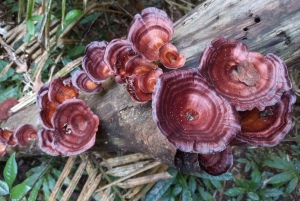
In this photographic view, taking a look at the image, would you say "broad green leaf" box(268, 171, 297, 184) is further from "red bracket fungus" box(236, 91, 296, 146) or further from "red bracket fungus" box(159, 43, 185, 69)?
"red bracket fungus" box(159, 43, 185, 69)

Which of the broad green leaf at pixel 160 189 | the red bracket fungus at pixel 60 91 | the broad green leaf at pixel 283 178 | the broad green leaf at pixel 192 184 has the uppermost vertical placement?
the red bracket fungus at pixel 60 91

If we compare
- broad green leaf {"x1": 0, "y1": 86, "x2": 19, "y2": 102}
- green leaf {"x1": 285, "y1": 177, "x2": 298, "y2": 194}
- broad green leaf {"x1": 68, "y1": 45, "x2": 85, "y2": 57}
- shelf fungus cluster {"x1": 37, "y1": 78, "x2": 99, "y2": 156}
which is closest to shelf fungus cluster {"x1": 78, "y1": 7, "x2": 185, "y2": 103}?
shelf fungus cluster {"x1": 37, "y1": 78, "x2": 99, "y2": 156}

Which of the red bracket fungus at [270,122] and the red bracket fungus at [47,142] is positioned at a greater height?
the red bracket fungus at [47,142]

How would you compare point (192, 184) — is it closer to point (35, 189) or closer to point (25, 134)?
point (35, 189)

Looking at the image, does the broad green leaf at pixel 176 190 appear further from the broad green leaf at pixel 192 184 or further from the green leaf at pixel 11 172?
the green leaf at pixel 11 172

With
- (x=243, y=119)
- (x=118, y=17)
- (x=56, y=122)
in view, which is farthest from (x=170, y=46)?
(x=118, y=17)

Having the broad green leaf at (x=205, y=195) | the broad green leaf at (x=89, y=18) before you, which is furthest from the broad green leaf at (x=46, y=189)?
the broad green leaf at (x=89, y=18)
